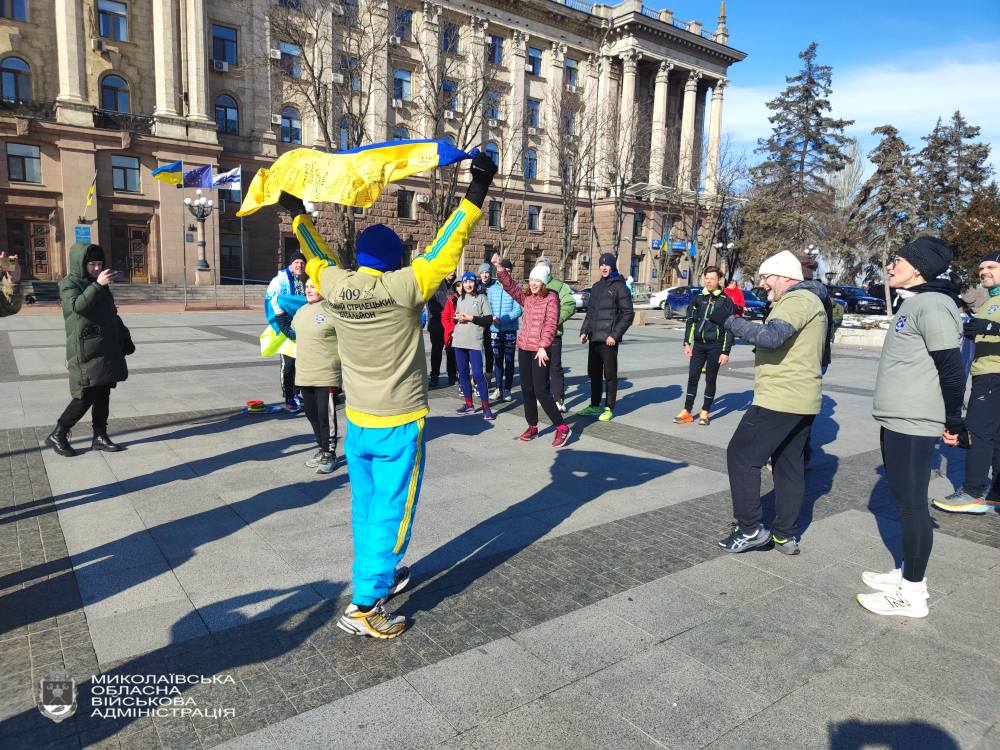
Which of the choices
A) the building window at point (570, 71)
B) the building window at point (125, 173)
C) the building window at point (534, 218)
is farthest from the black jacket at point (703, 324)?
the building window at point (570, 71)

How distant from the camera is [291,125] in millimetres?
38281

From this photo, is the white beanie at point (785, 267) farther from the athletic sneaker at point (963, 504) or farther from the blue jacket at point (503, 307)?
the blue jacket at point (503, 307)

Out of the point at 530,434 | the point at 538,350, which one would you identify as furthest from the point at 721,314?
the point at 530,434

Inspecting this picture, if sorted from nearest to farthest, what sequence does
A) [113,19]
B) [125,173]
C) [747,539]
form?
1. [747,539]
2. [125,173]
3. [113,19]

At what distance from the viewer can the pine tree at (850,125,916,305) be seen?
26.3 m

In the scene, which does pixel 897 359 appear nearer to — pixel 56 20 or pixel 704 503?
pixel 704 503

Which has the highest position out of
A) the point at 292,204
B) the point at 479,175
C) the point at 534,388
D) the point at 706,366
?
the point at 479,175

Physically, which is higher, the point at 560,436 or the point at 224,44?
the point at 224,44

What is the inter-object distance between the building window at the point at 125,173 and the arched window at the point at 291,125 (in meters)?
8.17

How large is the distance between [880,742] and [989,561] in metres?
2.61

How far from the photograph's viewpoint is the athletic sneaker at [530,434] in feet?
24.7

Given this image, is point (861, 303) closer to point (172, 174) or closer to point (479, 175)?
point (172, 174)

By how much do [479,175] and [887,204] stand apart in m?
29.6

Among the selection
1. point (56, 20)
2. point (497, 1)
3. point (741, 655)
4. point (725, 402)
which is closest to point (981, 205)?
point (725, 402)
